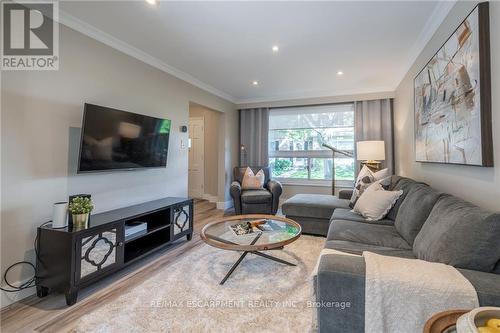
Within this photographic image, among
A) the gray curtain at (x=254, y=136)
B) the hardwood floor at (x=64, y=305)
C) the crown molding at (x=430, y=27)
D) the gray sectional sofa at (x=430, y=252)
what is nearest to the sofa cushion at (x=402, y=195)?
the gray sectional sofa at (x=430, y=252)

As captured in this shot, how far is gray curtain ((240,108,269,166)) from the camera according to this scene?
528 centimetres

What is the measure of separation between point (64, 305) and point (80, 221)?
0.63 metres

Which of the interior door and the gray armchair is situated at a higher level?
the interior door

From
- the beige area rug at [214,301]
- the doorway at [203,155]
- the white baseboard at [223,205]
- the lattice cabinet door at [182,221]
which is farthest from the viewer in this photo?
the doorway at [203,155]

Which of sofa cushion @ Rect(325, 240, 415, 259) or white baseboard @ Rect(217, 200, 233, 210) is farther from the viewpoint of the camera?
white baseboard @ Rect(217, 200, 233, 210)

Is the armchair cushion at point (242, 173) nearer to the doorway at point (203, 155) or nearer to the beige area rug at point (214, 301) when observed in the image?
the doorway at point (203, 155)

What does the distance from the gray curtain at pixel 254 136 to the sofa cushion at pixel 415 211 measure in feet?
11.0

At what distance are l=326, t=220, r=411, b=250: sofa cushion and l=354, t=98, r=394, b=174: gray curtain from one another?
249 centimetres

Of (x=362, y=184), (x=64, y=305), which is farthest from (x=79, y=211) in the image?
(x=362, y=184)

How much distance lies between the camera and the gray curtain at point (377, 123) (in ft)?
14.3

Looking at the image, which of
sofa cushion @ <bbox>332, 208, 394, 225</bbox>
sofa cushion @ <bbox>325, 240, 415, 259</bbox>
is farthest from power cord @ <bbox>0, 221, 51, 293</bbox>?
sofa cushion @ <bbox>332, 208, 394, 225</bbox>

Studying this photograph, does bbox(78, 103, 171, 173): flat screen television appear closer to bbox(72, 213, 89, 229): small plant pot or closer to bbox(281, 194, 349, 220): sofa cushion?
bbox(72, 213, 89, 229): small plant pot

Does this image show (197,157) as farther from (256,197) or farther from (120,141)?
(120,141)

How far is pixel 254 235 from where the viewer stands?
7.63ft
